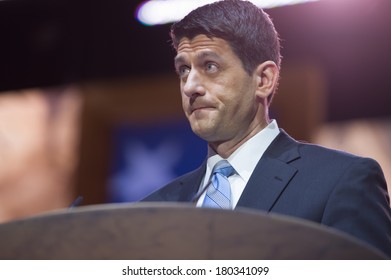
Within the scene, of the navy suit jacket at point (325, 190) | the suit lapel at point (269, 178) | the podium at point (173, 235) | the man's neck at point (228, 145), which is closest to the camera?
the podium at point (173, 235)

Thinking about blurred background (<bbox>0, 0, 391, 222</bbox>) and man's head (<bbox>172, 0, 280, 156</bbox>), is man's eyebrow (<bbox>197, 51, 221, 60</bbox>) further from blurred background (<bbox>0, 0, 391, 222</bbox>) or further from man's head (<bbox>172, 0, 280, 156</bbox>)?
blurred background (<bbox>0, 0, 391, 222</bbox>)

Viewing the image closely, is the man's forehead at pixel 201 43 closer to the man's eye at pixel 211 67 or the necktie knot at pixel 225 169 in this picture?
the man's eye at pixel 211 67

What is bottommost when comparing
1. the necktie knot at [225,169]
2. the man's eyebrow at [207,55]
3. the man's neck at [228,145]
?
the necktie knot at [225,169]

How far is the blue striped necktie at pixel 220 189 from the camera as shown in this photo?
1361mm

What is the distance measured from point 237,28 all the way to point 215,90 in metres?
0.17

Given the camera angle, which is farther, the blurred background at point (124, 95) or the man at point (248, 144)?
the blurred background at point (124, 95)

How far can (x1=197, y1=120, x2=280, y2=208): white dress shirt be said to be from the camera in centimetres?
144

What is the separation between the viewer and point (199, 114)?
147 cm

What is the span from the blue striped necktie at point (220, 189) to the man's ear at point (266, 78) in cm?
23

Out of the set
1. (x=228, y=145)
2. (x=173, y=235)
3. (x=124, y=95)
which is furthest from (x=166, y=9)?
(x=173, y=235)

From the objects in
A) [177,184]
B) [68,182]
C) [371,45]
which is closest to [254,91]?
[177,184]

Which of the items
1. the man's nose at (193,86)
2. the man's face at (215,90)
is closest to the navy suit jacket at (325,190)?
the man's face at (215,90)

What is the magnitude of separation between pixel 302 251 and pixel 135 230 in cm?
18

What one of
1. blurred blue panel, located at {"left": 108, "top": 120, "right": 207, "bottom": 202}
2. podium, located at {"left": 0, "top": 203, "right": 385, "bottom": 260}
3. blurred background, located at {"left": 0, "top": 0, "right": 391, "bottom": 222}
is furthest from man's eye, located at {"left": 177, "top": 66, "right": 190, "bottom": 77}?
blurred blue panel, located at {"left": 108, "top": 120, "right": 207, "bottom": 202}
